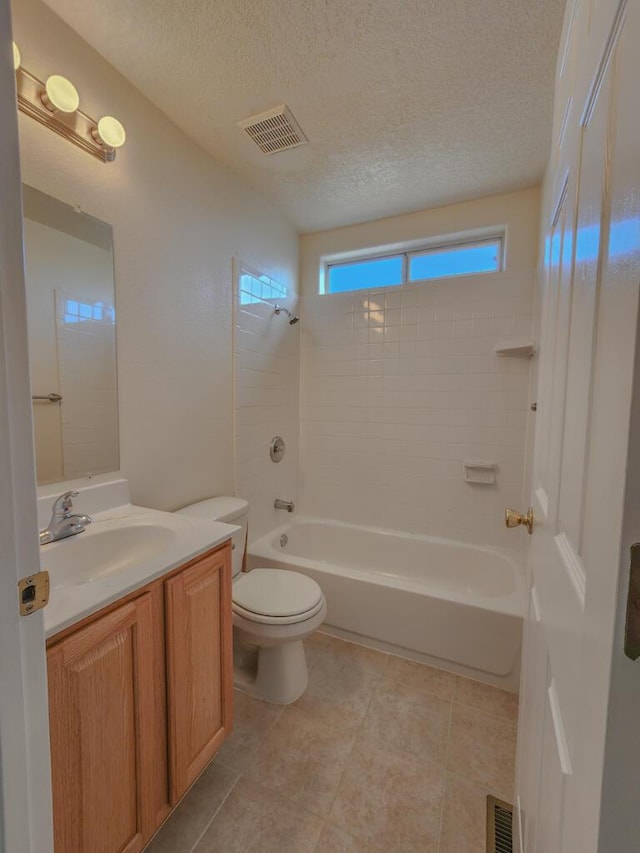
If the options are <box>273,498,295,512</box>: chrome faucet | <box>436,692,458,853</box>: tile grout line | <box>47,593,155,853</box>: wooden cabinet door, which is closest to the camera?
<box>47,593,155,853</box>: wooden cabinet door

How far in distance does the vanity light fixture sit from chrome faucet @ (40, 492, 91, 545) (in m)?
1.18

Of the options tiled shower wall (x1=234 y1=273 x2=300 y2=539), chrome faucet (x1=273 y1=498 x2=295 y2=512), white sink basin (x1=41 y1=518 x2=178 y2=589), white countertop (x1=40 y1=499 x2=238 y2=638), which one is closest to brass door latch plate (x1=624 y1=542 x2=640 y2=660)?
white countertop (x1=40 y1=499 x2=238 y2=638)

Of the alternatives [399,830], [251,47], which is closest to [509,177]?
[251,47]

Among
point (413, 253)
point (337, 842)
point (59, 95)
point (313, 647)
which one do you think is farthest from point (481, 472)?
point (59, 95)

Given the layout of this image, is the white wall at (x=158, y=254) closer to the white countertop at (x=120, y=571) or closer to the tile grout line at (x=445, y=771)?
the white countertop at (x=120, y=571)

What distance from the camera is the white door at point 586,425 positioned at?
0.33 m

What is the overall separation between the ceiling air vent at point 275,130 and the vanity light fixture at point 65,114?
1.91 feet

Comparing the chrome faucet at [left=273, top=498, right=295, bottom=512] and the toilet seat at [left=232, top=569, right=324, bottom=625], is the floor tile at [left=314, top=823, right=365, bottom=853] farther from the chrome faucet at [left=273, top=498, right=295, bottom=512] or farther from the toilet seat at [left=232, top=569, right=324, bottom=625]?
the chrome faucet at [left=273, top=498, right=295, bottom=512]

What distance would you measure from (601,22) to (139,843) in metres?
1.84

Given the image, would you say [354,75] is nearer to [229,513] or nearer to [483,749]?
[229,513]

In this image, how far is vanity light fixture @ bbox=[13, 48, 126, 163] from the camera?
104cm

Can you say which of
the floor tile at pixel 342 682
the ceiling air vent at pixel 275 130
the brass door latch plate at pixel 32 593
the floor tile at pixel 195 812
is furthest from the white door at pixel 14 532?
the ceiling air vent at pixel 275 130

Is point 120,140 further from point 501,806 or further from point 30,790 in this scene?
point 501,806

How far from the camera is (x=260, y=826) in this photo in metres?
1.09
